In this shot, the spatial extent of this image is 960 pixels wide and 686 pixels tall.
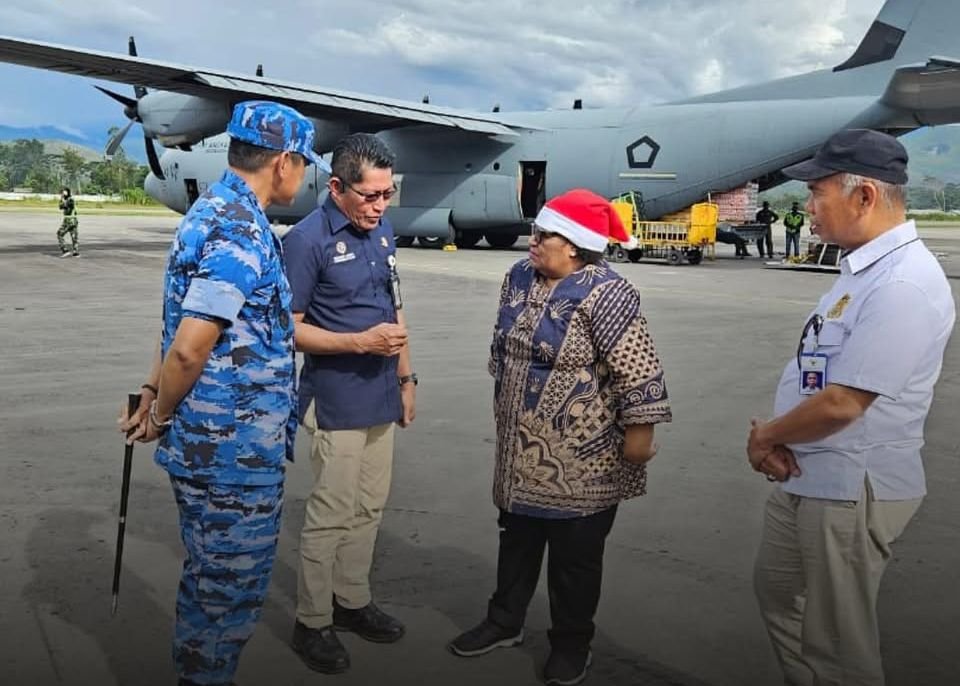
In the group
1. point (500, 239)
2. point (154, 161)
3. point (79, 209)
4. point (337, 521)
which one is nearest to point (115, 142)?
point (154, 161)

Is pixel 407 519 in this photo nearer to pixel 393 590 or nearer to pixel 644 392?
pixel 393 590

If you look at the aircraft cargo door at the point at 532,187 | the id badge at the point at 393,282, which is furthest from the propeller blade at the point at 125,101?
the id badge at the point at 393,282

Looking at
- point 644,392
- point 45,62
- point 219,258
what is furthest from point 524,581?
point 45,62

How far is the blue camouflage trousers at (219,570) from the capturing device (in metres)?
2.83

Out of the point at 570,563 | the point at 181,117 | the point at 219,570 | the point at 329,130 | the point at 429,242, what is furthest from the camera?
the point at 429,242

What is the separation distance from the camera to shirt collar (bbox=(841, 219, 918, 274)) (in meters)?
2.57

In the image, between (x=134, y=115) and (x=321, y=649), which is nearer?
(x=321, y=649)

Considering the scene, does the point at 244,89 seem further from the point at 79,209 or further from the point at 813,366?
the point at 79,209

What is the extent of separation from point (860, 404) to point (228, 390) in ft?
6.13

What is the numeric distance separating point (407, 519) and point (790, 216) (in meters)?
20.3

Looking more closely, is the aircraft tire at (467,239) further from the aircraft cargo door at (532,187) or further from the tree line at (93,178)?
the tree line at (93,178)

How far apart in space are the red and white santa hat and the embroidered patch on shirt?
0.88 m

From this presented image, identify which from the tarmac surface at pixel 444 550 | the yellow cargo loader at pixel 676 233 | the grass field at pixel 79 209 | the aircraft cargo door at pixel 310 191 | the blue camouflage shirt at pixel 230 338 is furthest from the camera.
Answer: the grass field at pixel 79 209

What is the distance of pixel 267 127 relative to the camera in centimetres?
285
